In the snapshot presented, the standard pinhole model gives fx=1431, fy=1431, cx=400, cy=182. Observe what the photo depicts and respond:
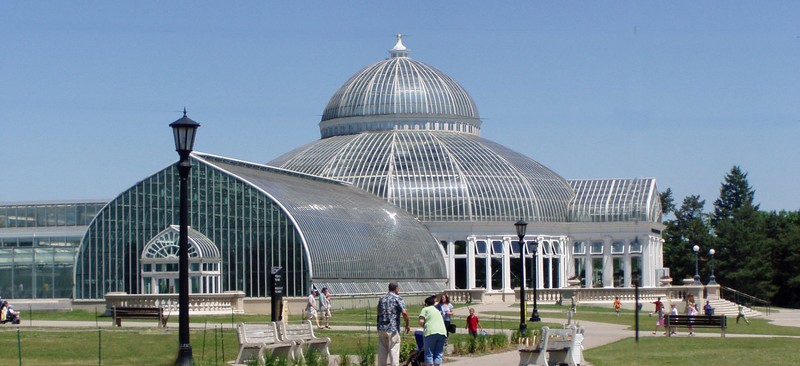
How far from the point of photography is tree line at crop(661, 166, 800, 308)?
376ft

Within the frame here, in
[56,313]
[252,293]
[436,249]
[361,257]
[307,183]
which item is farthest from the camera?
[436,249]

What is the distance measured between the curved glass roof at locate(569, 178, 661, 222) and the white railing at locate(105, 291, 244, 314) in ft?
138

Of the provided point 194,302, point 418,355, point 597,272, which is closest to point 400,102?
point 597,272

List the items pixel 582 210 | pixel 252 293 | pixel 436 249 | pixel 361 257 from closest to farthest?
pixel 252 293 → pixel 361 257 → pixel 436 249 → pixel 582 210

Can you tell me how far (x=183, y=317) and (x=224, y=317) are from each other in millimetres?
32645

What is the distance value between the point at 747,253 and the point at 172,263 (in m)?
63.1

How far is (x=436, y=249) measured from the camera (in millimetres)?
91500

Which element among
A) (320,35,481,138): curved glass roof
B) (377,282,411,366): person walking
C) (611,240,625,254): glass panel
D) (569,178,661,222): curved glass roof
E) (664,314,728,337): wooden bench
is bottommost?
(664,314,728,337): wooden bench

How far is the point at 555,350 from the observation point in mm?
32438

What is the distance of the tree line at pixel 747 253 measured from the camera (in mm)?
114625

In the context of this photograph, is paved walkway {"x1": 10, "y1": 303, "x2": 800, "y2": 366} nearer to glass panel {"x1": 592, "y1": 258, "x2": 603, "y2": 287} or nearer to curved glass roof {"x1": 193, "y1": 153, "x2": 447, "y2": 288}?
curved glass roof {"x1": 193, "y1": 153, "x2": 447, "y2": 288}

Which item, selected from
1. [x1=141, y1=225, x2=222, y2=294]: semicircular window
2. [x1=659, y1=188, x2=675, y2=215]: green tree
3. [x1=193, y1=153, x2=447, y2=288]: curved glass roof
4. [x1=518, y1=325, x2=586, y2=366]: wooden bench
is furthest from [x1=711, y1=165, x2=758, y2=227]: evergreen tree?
[x1=518, y1=325, x2=586, y2=366]: wooden bench

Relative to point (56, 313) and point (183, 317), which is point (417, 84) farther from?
point (183, 317)

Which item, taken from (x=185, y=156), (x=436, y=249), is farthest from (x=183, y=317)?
(x=436, y=249)
